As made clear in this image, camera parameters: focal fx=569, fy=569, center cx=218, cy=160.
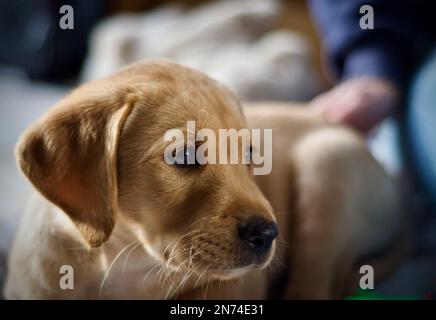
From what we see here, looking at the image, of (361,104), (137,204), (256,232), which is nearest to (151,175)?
(137,204)

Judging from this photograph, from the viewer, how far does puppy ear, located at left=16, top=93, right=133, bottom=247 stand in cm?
100

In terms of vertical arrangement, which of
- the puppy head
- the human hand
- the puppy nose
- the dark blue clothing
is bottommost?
the puppy nose

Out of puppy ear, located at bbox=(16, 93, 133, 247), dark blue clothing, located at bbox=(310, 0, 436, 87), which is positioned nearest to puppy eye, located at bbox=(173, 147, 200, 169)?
puppy ear, located at bbox=(16, 93, 133, 247)

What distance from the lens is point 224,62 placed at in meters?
2.27

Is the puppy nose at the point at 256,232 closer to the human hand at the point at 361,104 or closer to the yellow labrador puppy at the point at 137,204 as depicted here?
the yellow labrador puppy at the point at 137,204

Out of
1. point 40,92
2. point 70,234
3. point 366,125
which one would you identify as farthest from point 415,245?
point 40,92

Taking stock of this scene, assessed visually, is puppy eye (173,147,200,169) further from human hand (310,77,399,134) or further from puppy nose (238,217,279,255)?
human hand (310,77,399,134)

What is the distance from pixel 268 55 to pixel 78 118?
154 cm

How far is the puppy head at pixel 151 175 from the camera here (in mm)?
999

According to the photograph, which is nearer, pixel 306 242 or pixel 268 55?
pixel 306 242

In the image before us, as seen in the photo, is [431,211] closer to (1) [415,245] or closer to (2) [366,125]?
(1) [415,245]

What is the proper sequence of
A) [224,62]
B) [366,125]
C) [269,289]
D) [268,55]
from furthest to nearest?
[268,55]
[224,62]
[366,125]
[269,289]

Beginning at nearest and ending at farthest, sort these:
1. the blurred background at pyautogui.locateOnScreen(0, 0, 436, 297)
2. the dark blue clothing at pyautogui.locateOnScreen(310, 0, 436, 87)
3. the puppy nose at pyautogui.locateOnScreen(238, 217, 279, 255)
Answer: the puppy nose at pyautogui.locateOnScreen(238, 217, 279, 255), the blurred background at pyautogui.locateOnScreen(0, 0, 436, 297), the dark blue clothing at pyautogui.locateOnScreen(310, 0, 436, 87)

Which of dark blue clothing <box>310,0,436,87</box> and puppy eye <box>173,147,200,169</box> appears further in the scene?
dark blue clothing <box>310,0,436,87</box>
